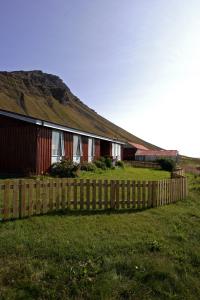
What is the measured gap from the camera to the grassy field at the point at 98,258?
4570mm

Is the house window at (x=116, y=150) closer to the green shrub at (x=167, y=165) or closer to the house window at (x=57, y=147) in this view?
the green shrub at (x=167, y=165)

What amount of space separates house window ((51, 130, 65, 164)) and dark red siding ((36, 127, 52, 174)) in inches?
24.7

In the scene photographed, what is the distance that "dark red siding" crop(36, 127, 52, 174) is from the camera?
54.0ft

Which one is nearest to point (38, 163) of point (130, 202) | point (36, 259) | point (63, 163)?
point (63, 163)

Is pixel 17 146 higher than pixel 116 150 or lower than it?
lower

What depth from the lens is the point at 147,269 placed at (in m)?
5.30

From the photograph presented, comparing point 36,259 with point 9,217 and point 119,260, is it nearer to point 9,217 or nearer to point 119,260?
point 119,260

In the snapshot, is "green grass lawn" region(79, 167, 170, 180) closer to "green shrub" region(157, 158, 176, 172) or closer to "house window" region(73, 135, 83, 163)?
"house window" region(73, 135, 83, 163)

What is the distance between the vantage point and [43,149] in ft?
55.8

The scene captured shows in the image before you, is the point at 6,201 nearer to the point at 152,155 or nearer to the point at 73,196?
the point at 73,196

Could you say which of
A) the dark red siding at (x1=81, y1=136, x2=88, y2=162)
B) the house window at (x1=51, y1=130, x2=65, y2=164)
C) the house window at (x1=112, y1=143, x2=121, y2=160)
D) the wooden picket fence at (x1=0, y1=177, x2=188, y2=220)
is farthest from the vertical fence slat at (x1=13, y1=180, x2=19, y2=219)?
the house window at (x1=112, y1=143, x2=121, y2=160)

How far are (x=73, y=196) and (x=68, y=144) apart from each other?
11.1m

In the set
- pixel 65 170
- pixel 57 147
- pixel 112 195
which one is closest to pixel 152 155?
pixel 57 147

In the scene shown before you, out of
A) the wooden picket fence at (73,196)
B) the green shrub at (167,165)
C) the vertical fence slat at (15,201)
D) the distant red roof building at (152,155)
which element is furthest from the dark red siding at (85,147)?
the distant red roof building at (152,155)
